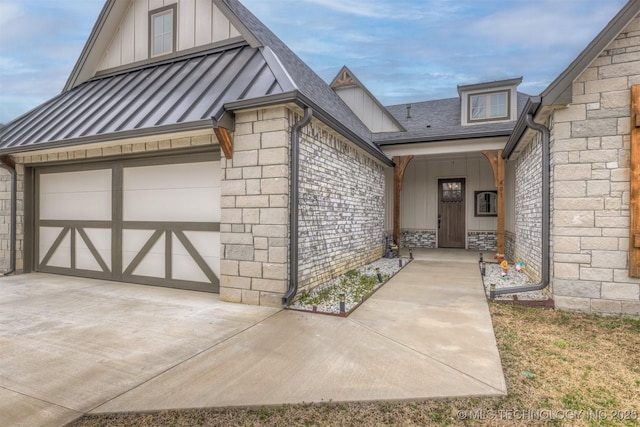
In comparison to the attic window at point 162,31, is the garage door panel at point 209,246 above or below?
below

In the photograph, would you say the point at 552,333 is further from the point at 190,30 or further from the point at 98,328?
the point at 190,30

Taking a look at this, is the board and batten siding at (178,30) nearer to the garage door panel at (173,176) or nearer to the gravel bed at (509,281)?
the garage door panel at (173,176)

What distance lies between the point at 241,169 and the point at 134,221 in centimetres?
277

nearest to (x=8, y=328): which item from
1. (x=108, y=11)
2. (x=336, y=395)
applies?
(x=336, y=395)

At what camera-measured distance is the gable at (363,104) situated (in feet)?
36.8

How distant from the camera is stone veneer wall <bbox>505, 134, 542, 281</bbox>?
5805 mm

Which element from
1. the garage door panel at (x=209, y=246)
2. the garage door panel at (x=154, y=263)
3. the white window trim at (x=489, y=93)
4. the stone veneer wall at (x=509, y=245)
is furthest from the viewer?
the white window trim at (x=489, y=93)

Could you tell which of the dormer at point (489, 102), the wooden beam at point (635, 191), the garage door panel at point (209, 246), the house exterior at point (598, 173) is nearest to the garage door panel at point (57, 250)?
the garage door panel at point (209, 246)

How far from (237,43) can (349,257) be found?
191 inches

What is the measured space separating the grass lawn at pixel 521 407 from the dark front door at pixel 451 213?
908 centimetres

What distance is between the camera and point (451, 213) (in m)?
12.3

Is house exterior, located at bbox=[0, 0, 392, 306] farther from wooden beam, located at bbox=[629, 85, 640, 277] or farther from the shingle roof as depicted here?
wooden beam, located at bbox=[629, 85, 640, 277]

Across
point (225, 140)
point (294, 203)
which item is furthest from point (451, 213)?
point (225, 140)

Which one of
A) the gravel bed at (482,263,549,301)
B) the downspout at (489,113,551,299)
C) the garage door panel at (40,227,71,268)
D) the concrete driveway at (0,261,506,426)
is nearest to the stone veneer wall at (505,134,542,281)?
the gravel bed at (482,263,549,301)
